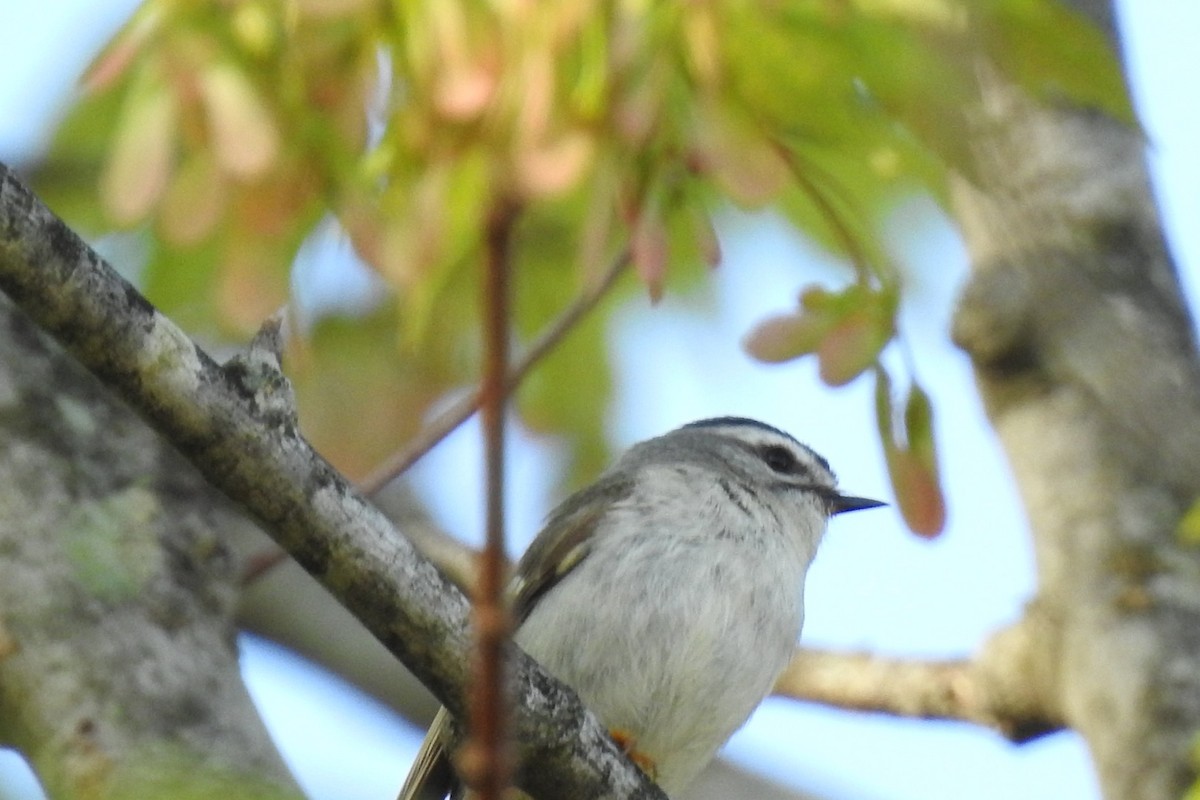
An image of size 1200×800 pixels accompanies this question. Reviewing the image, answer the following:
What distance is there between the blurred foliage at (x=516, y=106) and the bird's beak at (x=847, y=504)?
293 centimetres

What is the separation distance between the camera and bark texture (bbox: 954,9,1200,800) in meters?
4.70

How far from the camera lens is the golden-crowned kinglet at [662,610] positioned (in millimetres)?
4648

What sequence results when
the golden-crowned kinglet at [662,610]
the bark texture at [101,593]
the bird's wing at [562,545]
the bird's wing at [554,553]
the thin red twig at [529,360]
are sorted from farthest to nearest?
the bird's wing at [562,545]
the bird's wing at [554,553]
the golden-crowned kinglet at [662,610]
the bark texture at [101,593]
the thin red twig at [529,360]

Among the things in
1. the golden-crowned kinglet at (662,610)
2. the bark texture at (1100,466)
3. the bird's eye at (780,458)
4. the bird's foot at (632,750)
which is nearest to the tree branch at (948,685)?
the bark texture at (1100,466)

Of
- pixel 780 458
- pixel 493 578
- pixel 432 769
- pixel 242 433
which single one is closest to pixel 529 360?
pixel 242 433

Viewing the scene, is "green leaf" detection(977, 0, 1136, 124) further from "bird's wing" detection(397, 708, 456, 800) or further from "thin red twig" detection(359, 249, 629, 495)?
"bird's wing" detection(397, 708, 456, 800)

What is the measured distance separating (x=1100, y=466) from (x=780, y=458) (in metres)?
1.37

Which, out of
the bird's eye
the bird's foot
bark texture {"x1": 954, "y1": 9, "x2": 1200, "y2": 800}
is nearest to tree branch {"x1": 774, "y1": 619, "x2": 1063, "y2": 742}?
bark texture {"x1": 954, "y1": 9, "x2": 1200, "y2": 800}

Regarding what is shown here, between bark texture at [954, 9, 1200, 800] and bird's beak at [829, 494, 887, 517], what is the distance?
2.73ft

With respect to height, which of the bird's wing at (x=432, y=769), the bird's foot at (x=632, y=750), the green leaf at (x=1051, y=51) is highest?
the green leaf at (x=1051, y=51)

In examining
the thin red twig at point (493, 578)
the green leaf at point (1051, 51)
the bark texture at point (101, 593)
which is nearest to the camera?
the thin red twig at point (493, 578)

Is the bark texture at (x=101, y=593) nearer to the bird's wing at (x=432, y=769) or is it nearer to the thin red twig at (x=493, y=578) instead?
the bird's wing at (x=432, y=769)

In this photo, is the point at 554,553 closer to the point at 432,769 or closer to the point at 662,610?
the point at 662,610

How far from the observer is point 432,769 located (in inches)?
181
